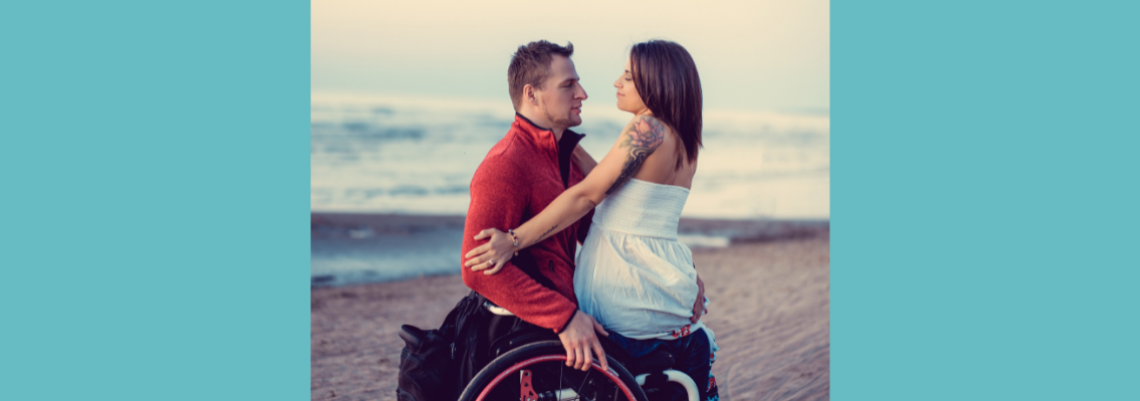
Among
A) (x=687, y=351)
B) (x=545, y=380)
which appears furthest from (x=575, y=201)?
(x=687, y=351)

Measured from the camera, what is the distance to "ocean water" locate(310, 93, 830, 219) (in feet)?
41.4

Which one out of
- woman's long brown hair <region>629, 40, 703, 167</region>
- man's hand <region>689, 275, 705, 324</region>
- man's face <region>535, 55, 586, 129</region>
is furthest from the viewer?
man's hand <region>689, 275, 705, 324</region>

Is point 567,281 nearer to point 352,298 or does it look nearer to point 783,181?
point 352,298

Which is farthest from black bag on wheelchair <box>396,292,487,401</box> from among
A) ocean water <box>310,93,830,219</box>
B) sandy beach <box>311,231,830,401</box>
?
ocean water <box>310,93,830,219</box>

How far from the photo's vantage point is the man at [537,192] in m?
2.29

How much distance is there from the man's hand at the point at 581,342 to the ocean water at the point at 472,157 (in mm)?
9174

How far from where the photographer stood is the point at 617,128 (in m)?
12.9

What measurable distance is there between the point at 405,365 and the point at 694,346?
0.98m

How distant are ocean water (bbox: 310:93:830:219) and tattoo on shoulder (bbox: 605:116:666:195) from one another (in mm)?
9097

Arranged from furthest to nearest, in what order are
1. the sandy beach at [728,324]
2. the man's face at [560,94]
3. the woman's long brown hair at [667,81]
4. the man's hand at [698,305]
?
the sandy beach at [728,324] < the man's hand at [698,305] < the man's face at [560,94] < the woman's long brown hair at [667,81]

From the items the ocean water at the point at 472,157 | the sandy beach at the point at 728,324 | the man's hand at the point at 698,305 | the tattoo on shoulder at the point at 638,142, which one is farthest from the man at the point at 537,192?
the ocean water at the point at 472,157

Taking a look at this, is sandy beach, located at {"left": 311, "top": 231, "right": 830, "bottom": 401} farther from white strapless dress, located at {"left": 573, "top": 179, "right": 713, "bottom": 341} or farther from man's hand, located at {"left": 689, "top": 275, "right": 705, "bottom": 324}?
white strapless dress, located at {"left": 573, "top": 179, "right": 713, "bottom": 341}

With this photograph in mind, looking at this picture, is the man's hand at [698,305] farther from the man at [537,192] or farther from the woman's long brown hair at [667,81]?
the woman's long brown hair at [667,81]

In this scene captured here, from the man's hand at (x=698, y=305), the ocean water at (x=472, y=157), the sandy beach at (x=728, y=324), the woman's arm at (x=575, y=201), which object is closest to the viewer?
the woman's arm at (x=575, y=201)
